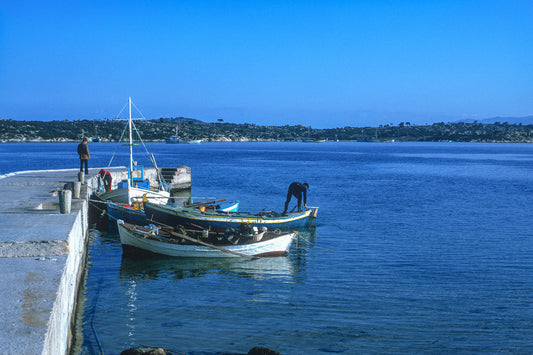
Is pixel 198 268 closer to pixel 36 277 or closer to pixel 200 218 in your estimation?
pixel 200 218

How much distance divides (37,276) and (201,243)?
801 centimetres

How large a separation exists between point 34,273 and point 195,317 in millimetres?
4055

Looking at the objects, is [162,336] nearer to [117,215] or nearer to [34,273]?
[34,273]

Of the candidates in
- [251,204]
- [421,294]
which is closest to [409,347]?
[421,294]

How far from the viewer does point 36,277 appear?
8156mm

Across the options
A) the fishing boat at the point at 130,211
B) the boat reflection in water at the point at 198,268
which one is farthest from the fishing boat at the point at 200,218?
the boat reflection in water at the point at 198,268

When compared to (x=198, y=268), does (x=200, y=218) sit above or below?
above

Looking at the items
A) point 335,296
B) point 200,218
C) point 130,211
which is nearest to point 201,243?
point 200,218

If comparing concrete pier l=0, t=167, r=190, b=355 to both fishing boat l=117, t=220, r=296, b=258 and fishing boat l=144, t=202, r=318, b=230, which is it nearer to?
fishing boat l=117, t=220, r=296, b=258

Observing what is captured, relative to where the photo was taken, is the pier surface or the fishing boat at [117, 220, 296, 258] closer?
the pier surface

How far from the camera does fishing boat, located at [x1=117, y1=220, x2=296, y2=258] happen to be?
16172 millimetres

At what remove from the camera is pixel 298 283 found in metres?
14.4

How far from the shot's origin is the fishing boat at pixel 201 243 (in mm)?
Answer: 16172

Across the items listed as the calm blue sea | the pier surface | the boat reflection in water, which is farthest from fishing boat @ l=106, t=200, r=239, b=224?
the pier surface
